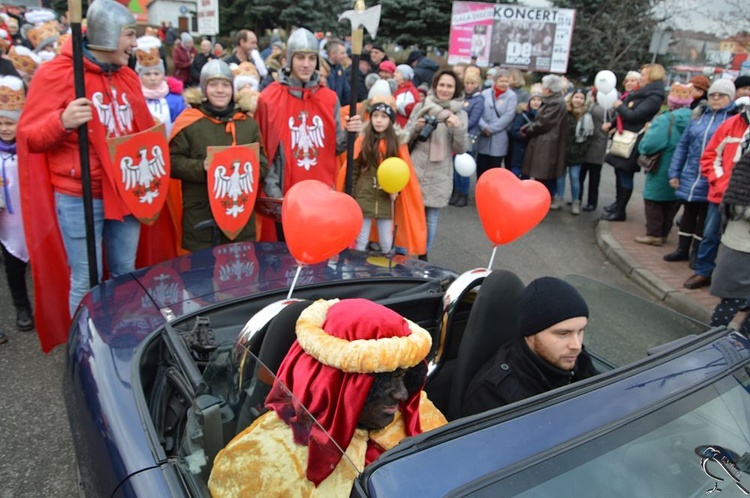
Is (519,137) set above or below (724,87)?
below

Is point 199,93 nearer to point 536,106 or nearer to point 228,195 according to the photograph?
point 228,195

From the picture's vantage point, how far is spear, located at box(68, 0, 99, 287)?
2672 mm

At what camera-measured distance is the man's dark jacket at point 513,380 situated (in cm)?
190

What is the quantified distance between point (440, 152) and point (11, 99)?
3542 millimetres

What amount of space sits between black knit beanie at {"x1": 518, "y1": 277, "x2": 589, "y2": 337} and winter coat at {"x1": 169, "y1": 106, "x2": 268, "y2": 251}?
2.45 m

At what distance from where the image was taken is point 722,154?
16.9 feet

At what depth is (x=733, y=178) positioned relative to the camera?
3900 mm

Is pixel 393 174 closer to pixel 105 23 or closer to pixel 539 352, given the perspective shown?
pixel 105 23

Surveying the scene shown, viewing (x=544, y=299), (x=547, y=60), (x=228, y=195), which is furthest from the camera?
(x=547, y=60)

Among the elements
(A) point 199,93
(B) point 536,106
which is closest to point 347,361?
(A) point 199,93

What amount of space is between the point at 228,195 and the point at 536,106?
587 cm

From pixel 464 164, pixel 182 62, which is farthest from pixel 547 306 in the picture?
pixel 182 62

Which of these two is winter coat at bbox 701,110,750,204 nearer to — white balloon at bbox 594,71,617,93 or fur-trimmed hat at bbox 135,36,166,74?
white balloon at bbox 594,71,617,93

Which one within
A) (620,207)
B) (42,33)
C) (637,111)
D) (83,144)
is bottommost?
(620,207)
